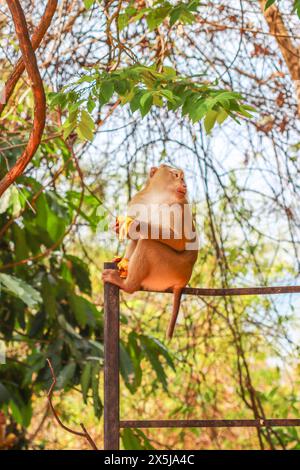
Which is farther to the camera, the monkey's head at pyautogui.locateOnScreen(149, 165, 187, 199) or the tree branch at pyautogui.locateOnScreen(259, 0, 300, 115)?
the tree branch at pyautogui.locateOnScreen(259, 0, 300, 115)

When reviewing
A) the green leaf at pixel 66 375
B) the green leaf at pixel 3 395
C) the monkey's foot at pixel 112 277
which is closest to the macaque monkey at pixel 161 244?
the monkey's foot at pixel 112 277

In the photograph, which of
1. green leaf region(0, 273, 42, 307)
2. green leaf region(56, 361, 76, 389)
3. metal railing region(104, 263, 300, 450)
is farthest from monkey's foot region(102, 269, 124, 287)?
green leaf region(56, 361, 76, 389)

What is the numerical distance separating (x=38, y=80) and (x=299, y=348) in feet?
7.71

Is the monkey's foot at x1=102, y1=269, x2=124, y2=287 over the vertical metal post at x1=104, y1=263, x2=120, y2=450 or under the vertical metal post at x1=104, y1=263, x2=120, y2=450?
over

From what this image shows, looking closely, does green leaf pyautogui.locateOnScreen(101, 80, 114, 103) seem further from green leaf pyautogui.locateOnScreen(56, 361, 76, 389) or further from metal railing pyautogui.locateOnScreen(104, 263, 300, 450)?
green leaf pyautogui.locateOnScreen(56, 361, 76, 389)

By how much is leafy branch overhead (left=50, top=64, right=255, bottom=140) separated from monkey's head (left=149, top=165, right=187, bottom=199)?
18 centimetres

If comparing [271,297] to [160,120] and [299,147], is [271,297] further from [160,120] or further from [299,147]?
[160,120]

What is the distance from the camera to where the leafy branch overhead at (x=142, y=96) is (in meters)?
1.83

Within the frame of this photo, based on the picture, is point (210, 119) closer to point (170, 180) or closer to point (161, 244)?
point (170, 180)

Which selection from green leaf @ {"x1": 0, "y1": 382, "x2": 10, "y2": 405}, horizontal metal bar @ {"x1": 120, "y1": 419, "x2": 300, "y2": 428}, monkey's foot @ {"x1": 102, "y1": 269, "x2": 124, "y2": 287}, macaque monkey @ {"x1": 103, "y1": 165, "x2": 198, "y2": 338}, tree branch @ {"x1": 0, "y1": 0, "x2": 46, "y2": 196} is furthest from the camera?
green leaf @ {"x1": 0, "y1": 382, "x2": 10, "y2": 405}

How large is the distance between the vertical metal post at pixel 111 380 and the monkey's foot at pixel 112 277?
0.78 feet

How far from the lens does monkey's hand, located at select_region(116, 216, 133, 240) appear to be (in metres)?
1.91
